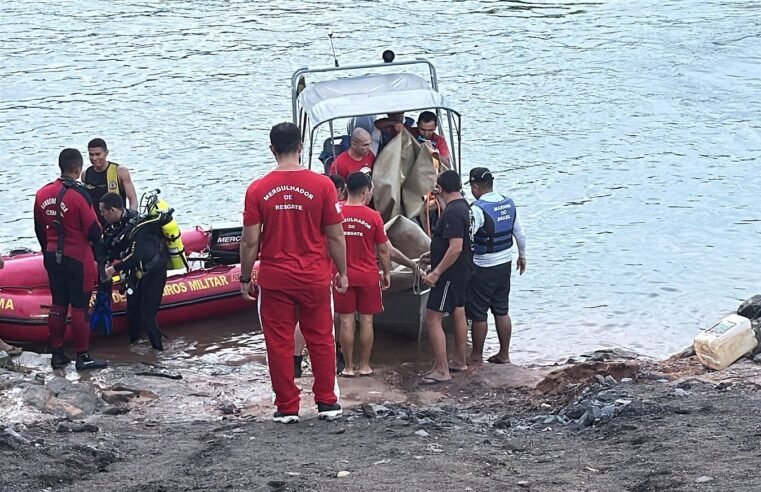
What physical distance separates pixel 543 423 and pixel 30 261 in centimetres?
527

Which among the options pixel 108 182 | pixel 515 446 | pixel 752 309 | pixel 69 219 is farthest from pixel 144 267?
pixel 752 309

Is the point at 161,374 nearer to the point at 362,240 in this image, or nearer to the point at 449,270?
the point at 362,240

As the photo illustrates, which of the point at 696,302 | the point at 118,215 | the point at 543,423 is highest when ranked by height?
the point at 118,215

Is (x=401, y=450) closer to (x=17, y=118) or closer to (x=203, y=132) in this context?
(x=203, y=132)

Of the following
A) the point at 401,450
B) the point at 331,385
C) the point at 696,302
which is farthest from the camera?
the point at 696,302

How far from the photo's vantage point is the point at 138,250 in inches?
366

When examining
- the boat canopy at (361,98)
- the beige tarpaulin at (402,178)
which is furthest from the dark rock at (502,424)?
the boat canopy at (361,98)

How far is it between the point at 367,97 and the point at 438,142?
89cm

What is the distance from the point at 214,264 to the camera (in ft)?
36.9

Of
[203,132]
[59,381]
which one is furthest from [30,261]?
[203,132]

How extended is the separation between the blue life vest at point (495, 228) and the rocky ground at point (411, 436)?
40.8 inches

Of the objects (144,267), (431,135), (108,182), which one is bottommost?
(144,267)

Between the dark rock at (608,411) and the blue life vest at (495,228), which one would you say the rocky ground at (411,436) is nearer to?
the dark rock at (608,411)

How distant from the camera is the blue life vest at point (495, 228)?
866 cm
